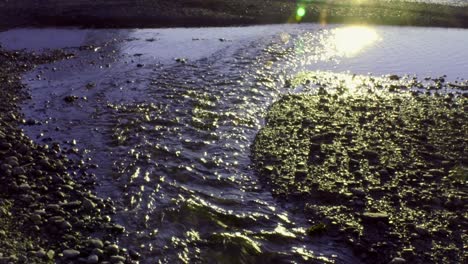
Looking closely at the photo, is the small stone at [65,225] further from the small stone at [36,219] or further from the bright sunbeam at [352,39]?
the bright sunbeam at [352,39]

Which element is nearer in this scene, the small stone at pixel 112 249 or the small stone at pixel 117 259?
the small stone at pixel 117 259

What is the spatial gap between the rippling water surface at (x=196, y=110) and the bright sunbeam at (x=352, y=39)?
0.10m

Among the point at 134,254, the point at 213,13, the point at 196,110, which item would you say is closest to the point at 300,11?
the point at 213,13

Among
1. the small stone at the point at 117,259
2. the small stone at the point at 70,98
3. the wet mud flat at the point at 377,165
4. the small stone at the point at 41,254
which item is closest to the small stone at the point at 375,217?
the wet mud flat at the point at 377,165

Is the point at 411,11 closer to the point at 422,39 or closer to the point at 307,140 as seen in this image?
the point at 422,39

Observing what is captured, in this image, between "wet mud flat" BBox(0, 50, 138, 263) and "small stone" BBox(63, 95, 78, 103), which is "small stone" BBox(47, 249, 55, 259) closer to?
"wet mud flat" BBox(0, 50, 138, 263)

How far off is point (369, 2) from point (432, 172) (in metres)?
25.2

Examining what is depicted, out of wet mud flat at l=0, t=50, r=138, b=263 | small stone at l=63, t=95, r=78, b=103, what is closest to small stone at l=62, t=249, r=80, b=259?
wet mud flat at l=0, t=50, r=138, b=263

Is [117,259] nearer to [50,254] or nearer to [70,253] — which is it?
[70,253]

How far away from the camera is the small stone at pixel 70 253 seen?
8.13 m

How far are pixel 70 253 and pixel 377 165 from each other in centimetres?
712

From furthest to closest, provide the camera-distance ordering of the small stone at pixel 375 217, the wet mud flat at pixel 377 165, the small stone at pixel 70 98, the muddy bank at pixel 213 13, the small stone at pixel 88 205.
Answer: the muddy bank at pixel 213 13, the small stone at pixel 70 98, the small stone at pixel 88 205, the small stone at pixel 375 217, the wet mud flat at pixel 377 165

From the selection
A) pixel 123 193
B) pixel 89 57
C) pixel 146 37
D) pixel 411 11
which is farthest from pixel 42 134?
pixel 411 11

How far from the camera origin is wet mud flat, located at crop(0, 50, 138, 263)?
8.21m
